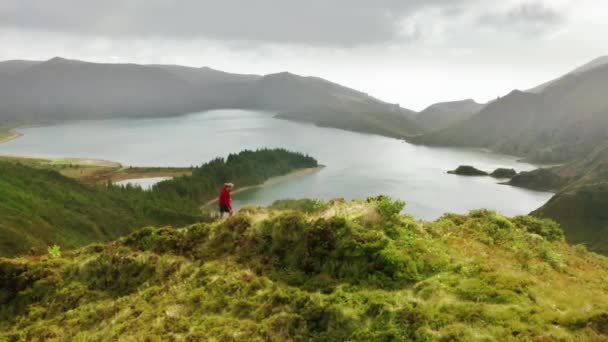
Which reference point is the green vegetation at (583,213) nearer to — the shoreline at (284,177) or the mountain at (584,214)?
the mountain at (584,214)

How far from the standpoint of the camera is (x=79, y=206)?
258 feet

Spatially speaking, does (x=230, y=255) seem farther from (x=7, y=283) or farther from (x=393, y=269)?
(x=7, y=283)

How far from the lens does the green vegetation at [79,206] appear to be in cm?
5449

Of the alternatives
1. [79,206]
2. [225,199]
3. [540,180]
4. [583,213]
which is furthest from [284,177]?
[225,199]

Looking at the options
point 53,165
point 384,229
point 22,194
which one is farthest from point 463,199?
point 53,165

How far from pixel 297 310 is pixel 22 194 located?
237 feet

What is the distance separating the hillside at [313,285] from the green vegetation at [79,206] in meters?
8.54

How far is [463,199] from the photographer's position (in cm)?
13575

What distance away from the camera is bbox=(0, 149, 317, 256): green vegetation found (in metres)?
54.5

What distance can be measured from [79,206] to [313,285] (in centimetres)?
7734

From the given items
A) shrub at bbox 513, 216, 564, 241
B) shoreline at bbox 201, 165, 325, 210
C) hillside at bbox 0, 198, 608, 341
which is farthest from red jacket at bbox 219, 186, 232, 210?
shoreline at bbox 201, 165, 325, 210

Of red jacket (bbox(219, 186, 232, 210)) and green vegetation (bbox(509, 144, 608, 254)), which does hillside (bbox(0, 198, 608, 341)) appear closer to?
red jacket (bbox(219, 186, 232, 210))

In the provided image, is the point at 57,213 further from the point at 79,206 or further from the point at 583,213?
the point at 583,213

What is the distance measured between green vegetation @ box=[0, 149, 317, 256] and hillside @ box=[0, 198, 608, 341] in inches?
336
